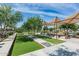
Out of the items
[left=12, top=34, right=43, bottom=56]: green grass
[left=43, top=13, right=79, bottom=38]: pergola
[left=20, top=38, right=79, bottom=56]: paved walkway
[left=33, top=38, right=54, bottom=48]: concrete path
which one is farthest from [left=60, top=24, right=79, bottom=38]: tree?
[left=12, top=34, right=43, bottom=56]: green grass

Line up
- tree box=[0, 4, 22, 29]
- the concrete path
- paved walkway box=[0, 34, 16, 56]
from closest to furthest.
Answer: paved walkway box=[0, 34, 16, 56], tree box=[0, 4, 22, 29], the concrete path

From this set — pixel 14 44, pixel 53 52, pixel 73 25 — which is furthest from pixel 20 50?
pixel 73 25

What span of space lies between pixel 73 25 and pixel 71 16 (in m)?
0.26

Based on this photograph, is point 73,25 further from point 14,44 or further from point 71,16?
point 14,44

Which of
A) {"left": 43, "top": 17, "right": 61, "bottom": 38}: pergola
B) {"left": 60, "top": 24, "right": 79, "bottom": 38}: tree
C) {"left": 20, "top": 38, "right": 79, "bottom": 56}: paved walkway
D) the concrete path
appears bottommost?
{"left": 20, "top": 38, "right": 79, "bottom": 56}: paved walkway

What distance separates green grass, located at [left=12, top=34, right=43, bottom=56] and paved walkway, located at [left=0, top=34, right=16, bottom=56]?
115mm

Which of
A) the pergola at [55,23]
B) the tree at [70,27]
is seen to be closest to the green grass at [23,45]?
the pergola at [55,23]

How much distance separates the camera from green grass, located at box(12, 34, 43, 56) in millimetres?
4223

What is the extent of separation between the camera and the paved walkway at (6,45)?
4.12m

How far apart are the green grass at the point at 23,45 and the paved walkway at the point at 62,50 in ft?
0.38

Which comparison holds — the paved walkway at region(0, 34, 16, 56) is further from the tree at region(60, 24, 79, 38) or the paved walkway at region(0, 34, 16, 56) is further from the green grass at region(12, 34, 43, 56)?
the tree at region(60, 24, 79, 38)

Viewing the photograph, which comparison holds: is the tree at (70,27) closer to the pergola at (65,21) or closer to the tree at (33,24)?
the pergola at (65,21)

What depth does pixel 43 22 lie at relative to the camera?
4418mm

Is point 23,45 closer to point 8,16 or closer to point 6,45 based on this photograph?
point 6,45
